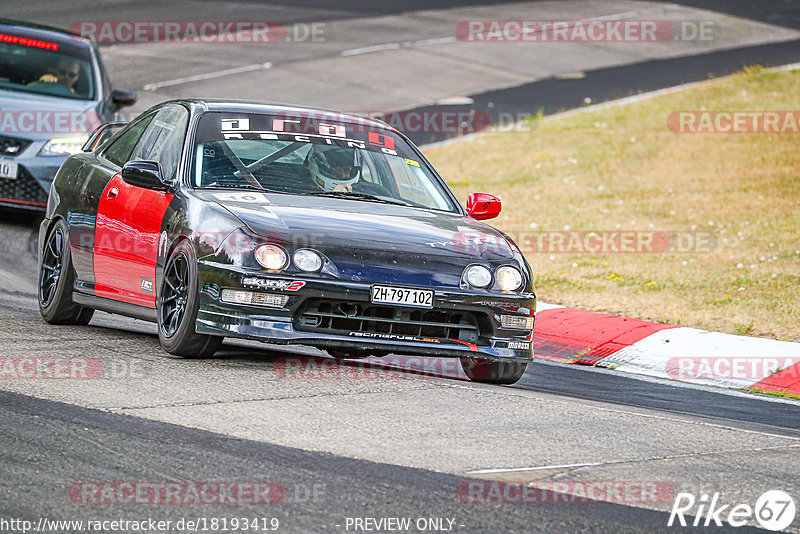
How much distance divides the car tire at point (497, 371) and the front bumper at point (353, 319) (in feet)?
0.95

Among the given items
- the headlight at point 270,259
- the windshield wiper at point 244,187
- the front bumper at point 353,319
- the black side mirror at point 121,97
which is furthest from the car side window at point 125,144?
the black side mirror at point 121,97

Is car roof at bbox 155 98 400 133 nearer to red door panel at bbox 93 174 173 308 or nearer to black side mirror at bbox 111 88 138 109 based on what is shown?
red door panel at bbox 93 174 173 308

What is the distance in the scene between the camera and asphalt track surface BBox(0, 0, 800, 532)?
15.8 feet

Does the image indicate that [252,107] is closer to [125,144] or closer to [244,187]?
[244,187]

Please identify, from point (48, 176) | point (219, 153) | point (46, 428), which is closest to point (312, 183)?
point (219, 153)

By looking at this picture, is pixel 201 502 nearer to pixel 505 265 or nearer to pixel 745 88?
pixel 505 265

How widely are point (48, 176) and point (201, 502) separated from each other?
331 inches

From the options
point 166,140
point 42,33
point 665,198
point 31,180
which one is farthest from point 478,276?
point 665,198

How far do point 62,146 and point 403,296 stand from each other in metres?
6.75

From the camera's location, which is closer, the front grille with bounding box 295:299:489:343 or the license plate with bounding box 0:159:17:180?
the front grille with bounding box 295:299:489:343

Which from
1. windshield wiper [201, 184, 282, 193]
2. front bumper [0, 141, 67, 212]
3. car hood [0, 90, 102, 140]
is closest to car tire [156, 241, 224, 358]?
windshield wiper [201, 184, 282, 193]

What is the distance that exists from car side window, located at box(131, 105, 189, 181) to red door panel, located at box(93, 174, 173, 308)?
0.22 metres

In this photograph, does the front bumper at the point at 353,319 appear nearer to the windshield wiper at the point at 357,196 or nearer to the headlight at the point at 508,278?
the headlight at the point at 508,278

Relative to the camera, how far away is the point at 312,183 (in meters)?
8.07
